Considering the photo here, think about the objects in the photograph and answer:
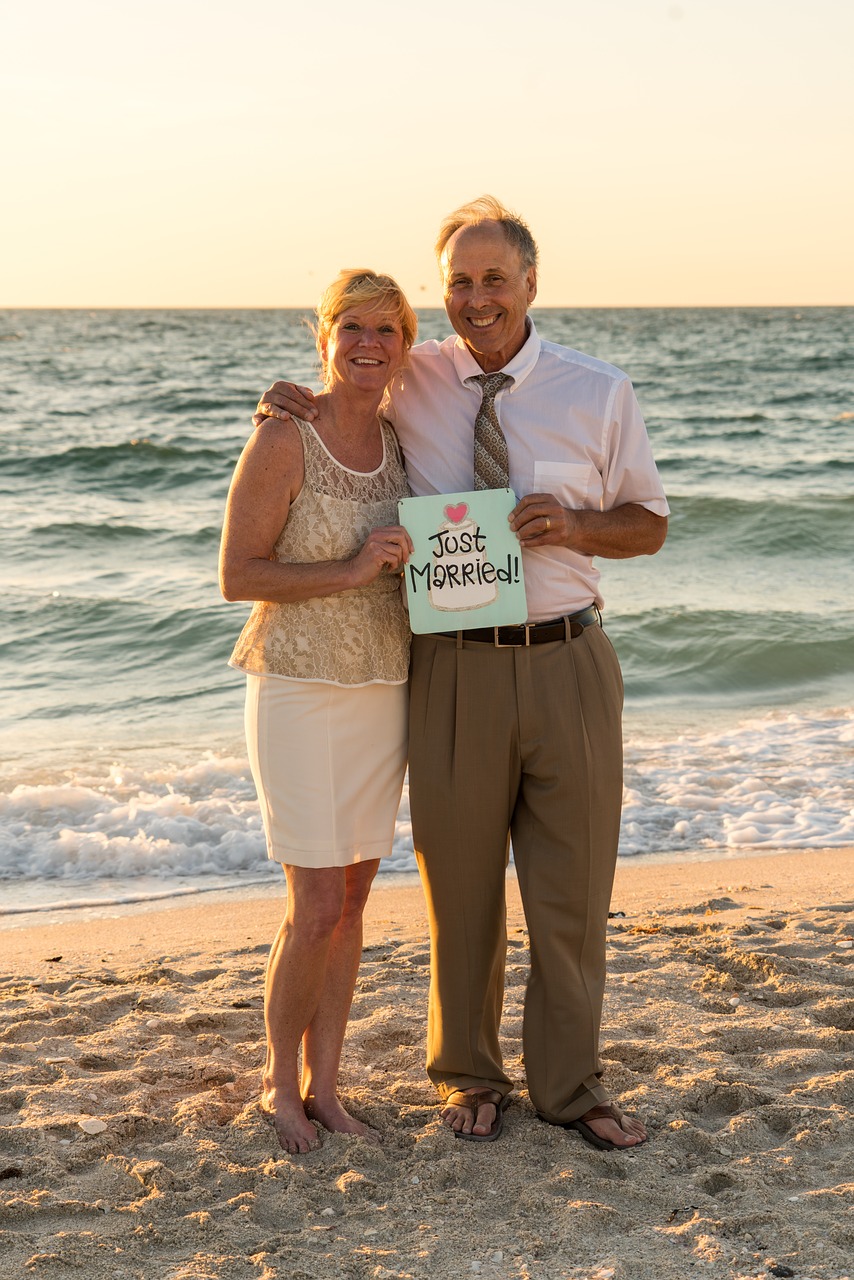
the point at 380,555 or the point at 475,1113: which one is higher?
the point at 380,555

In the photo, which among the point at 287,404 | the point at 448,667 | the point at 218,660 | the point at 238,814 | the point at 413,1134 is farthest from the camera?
→ the point at 218,660

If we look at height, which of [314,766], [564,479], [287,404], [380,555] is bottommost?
[314,766]

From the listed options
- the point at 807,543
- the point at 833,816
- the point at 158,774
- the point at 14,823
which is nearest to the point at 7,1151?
the point at 14,823

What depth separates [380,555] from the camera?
113 inches

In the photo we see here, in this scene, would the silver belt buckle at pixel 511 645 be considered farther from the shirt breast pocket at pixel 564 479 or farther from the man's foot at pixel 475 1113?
the man's foot at pixel 475 1113

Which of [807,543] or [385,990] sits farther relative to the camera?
[807,543]

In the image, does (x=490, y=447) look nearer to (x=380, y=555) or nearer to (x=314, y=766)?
(x=380, y=555)

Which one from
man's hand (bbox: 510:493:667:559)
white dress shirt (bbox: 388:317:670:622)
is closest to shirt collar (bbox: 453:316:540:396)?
white dress shirt (bbox: 388:317:670:622)

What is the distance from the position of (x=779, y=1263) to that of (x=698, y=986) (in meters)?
1.46

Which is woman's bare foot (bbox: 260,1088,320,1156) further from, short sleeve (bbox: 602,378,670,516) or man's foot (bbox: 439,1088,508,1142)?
short sleeve (bbox: 602,378,670,516)

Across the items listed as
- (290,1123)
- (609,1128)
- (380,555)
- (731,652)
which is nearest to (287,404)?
(380,555)

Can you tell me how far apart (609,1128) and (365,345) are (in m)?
1.96

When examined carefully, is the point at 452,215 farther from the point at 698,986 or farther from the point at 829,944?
the point at 829,944

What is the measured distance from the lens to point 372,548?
2877 mm
